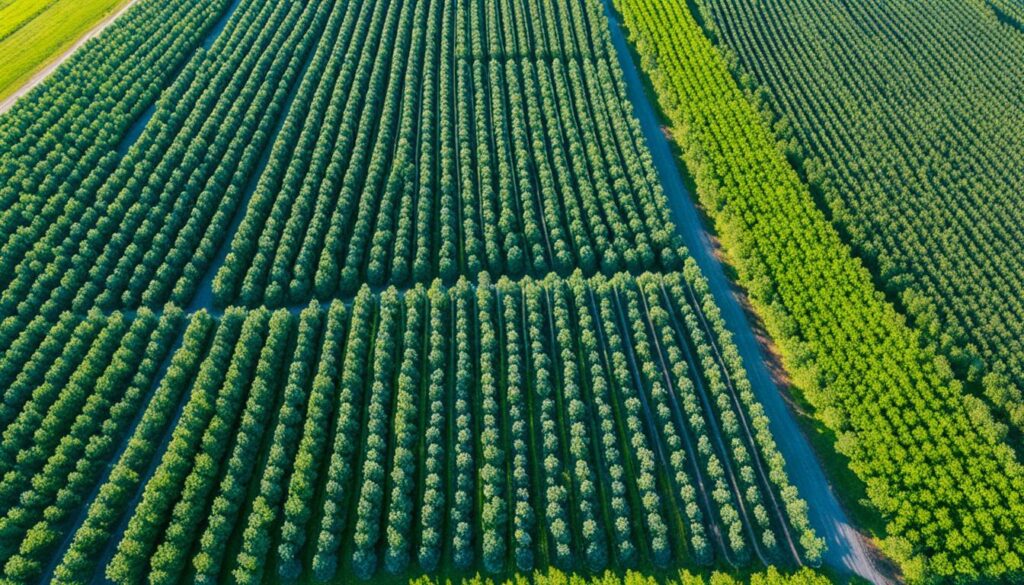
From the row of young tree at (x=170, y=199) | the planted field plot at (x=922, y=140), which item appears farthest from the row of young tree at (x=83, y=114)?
the planted field plot at (x=922, y=140)

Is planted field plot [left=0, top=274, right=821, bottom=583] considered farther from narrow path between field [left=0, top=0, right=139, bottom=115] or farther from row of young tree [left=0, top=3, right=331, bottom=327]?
narrow path between field [left=0, top=0, right=139, bottom=115]

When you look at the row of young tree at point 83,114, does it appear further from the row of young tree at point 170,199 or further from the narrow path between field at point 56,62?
the narrow path between field at point 56,62

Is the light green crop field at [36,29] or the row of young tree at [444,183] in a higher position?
the light green crop field at [36,29]

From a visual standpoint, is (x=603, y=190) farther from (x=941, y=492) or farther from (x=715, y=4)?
(x=715, y=4)

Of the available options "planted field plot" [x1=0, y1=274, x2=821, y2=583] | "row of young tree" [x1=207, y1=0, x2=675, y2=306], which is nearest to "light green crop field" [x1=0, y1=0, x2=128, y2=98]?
"row of young tree" [x1=207, y1=0, x2=675, y2=306]

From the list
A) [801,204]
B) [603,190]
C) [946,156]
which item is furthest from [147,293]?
[946,156]

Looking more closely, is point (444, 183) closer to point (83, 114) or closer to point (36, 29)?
point (83, 114)

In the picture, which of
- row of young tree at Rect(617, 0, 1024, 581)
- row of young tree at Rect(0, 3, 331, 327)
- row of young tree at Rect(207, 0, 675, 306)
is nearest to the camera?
row of young tree at Rect(617, 0, 1024, 581)
